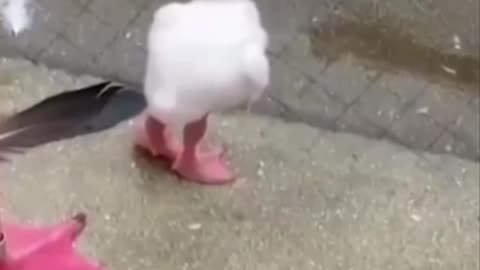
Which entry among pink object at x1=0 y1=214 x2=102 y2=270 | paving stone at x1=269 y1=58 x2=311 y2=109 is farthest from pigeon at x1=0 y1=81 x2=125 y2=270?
paving stone at x1=269 y1=58 x2=311 y2=109

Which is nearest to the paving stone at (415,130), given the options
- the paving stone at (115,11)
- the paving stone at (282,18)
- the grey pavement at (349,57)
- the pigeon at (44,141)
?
the grey pavement at (349,57)

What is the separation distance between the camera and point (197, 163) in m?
0.82

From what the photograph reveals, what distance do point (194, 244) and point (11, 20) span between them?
0.21 metres

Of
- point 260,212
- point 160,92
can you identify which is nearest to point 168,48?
point 160,92

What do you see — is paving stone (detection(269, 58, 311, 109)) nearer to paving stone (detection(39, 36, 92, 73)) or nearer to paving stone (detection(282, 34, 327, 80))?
paving stone (detection(282, 34, 327, 80))

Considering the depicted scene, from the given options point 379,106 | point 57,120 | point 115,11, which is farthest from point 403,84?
point 57,120

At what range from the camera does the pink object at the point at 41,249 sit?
2.01 feet

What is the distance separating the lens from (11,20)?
82 centimetres

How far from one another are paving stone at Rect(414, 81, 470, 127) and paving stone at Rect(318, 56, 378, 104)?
0.05 m

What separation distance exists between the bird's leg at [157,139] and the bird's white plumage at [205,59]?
0.04 meters

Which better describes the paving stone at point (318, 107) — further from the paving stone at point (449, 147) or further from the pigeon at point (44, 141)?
the pigeon at point (44, 141)

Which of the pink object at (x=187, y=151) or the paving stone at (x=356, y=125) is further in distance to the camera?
the paving stone at (x=356, y=125)

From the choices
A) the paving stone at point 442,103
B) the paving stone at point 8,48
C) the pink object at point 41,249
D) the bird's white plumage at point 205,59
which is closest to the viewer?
the pink object at point 41,249

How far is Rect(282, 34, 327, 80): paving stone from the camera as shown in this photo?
899 mm
